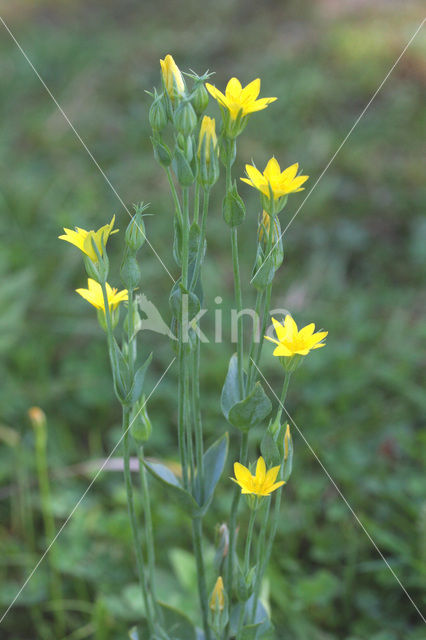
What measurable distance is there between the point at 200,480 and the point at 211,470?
0.09 ft

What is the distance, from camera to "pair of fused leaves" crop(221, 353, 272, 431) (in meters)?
0.67

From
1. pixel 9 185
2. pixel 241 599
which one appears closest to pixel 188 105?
pixel 241 599

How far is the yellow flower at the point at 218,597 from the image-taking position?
2.34ft

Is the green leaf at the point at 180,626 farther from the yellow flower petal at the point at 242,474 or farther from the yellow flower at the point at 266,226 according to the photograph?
the yellow flower at the point at 266,226

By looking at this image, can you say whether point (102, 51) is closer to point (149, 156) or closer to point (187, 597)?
point (149, 156)

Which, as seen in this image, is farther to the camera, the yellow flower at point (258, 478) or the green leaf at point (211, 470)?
the green leaf at point (211, 470)

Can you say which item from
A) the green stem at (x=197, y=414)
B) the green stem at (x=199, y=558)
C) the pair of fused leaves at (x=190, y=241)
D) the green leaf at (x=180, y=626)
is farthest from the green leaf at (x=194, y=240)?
the green leaf at (x=180, y=626)

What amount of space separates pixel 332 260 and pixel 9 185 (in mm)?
1179

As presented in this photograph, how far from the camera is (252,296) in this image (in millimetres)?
1762

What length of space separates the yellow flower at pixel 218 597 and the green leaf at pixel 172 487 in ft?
0.30

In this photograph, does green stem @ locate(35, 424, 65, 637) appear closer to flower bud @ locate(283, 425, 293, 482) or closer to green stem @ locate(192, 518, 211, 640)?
green stem @ locate(192, 518, 211, 640)

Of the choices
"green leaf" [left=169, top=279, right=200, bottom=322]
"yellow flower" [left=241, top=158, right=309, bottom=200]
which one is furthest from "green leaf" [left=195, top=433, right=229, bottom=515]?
"yellow flower" [left=241, top=158, right=309, bottom=200]

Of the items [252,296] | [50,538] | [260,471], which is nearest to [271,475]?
[260,471]

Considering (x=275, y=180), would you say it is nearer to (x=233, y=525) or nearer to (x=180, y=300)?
(x=180, y=300)
